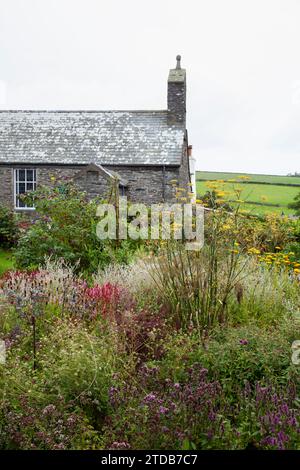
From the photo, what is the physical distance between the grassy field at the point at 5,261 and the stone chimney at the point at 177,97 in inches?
433

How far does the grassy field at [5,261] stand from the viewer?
12.6m

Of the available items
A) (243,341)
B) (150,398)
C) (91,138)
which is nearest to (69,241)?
(243,341)

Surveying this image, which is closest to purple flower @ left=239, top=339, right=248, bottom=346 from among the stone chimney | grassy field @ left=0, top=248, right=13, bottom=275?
grassy field @ left=0, top=248, right=13, bottom=275

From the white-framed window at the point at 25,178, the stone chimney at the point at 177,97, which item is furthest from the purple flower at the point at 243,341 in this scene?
the stone chimney at the point at 177,97

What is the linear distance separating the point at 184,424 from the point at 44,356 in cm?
170

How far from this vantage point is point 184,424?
156 inches

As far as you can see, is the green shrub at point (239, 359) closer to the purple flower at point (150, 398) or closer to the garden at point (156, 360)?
the garden at point (156, 360)

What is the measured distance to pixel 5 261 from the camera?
14.1 meters

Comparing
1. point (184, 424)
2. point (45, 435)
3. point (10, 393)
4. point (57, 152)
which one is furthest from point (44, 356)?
point (57, 152)

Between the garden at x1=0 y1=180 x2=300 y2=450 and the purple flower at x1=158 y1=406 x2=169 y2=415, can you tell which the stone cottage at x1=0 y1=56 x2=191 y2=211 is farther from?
the purple flower at x1=158 y1=406 x2=169 y2=415

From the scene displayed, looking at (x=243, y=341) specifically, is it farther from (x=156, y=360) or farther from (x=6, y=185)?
(x=6, y=185)

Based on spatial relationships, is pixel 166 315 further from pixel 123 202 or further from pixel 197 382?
pixel 123 202

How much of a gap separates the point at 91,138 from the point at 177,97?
4094mm

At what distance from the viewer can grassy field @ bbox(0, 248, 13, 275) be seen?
497 inches
